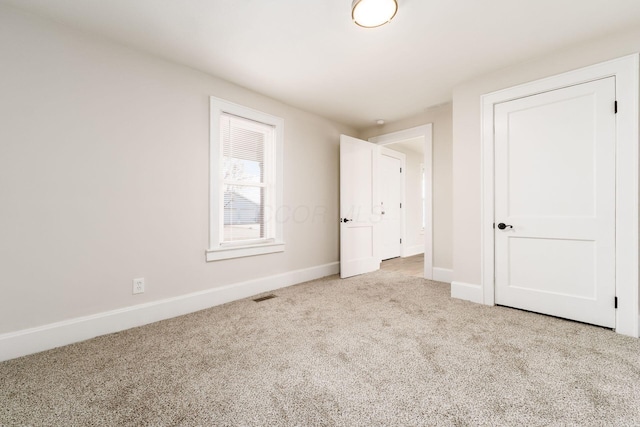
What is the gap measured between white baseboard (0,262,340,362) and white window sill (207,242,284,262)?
340 millimetres

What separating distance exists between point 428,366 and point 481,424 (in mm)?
481

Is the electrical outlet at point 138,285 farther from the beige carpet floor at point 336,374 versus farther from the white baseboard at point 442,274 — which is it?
the white baseboard at point 442,274

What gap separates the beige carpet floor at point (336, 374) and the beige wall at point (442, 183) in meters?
1.43

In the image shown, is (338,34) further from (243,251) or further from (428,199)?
(428,199)

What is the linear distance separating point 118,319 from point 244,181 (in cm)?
183

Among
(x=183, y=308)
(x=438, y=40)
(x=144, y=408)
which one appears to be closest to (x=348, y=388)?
(x=144, y=408)

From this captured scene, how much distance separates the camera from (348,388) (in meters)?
1.51

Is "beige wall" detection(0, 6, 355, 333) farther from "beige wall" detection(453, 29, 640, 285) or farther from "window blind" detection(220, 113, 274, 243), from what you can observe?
"beige wall" detection(453, 29, 640, 285)

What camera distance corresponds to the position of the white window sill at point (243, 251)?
295cm

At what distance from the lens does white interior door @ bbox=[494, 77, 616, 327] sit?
7.59 feet

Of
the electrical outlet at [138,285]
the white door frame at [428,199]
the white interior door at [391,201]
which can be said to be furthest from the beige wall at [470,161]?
the electrical outlet at [138,285]

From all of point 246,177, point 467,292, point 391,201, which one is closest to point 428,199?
point 467,292

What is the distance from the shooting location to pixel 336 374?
5.39 ft

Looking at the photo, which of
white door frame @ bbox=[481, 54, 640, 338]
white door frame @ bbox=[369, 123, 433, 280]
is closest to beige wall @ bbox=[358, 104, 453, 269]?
white door frame @ bbox=[369, 123, 433, 280]
